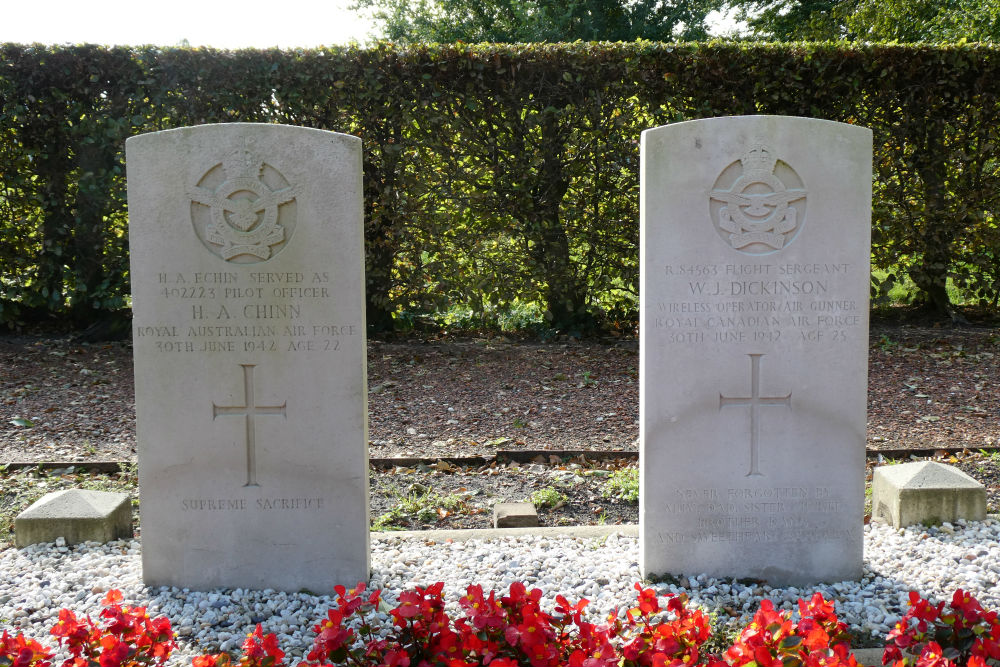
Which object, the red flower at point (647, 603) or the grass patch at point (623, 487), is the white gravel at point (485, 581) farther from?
the grass patch at point (623, 487)

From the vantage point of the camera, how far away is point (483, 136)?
25.2 feet

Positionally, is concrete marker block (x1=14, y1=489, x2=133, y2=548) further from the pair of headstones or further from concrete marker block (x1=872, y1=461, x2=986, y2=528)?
concrete marker block (x1=872, y1=461, x2=986, y2=528)

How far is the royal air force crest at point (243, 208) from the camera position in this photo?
3.06 meters

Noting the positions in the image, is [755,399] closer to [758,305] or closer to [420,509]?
[758,305]

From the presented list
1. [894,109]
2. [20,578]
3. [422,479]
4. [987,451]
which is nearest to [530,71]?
[894,109]

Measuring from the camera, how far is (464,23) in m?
20.9

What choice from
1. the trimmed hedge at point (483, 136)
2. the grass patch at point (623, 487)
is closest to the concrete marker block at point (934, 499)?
the grass patch at point (623, 487)

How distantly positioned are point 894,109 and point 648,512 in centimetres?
648

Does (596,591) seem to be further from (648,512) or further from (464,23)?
(464,23)

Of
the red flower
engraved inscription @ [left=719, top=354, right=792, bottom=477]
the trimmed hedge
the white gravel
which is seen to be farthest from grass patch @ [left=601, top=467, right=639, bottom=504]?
the trimmed hedge

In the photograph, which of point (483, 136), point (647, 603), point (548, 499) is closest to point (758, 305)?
point (647, 603)

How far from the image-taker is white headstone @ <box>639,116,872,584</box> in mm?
3109

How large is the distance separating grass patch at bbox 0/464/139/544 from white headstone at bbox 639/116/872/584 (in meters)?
2.97

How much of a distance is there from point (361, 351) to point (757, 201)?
1.74 m
